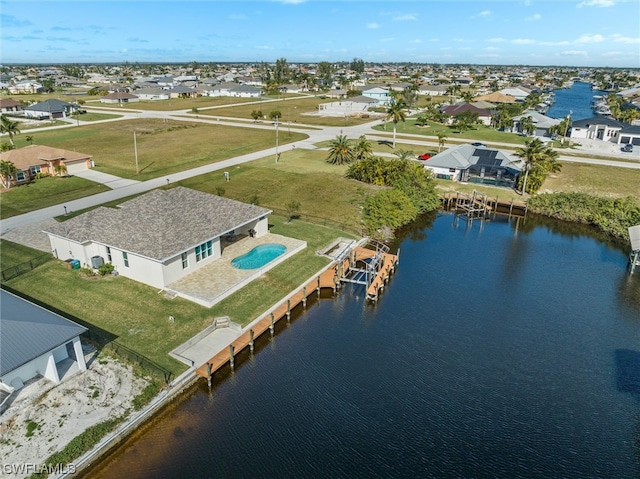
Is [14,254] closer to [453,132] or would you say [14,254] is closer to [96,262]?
[96,262]

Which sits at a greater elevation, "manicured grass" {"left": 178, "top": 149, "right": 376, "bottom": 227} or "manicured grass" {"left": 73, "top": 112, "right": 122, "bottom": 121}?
"manicured grass" {"left": 73, "top": 112, "right": 122, "bottom": 121}

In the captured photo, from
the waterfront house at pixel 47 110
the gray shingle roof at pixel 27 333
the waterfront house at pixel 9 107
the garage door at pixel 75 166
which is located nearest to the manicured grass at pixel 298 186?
the garage door at pixel 75 166

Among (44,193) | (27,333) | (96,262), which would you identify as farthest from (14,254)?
(44,193)

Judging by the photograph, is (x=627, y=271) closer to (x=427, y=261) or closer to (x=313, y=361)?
(x=427, y=261)

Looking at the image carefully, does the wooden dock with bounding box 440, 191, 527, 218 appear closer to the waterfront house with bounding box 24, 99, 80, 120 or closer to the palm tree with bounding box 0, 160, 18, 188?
the palm tree with bounding box 0, 160, 18, 188

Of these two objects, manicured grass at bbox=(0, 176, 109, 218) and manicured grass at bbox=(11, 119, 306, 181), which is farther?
manicured grass at bbox=(11, 119, 306, 181)

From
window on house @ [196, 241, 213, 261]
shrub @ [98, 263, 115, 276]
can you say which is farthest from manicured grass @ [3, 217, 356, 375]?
window on house @ [196, 241, 213, 261]

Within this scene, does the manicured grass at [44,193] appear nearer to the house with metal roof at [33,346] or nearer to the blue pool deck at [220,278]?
the blue pool deck at [220,278]

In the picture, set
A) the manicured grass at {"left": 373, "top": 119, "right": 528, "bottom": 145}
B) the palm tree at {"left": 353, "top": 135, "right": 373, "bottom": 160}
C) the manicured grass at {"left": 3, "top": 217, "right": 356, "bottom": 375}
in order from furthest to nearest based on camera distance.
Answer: the manicured grass at {"left": 373, "top": 119, "right": 528, "bottom": 145}, the palm tree at {"left": 353, "top": 135, "right": 373, "bottom": 160}, the manicured grass at {"left": 3, "top": 217, "right": 356, "bottom": 375}
